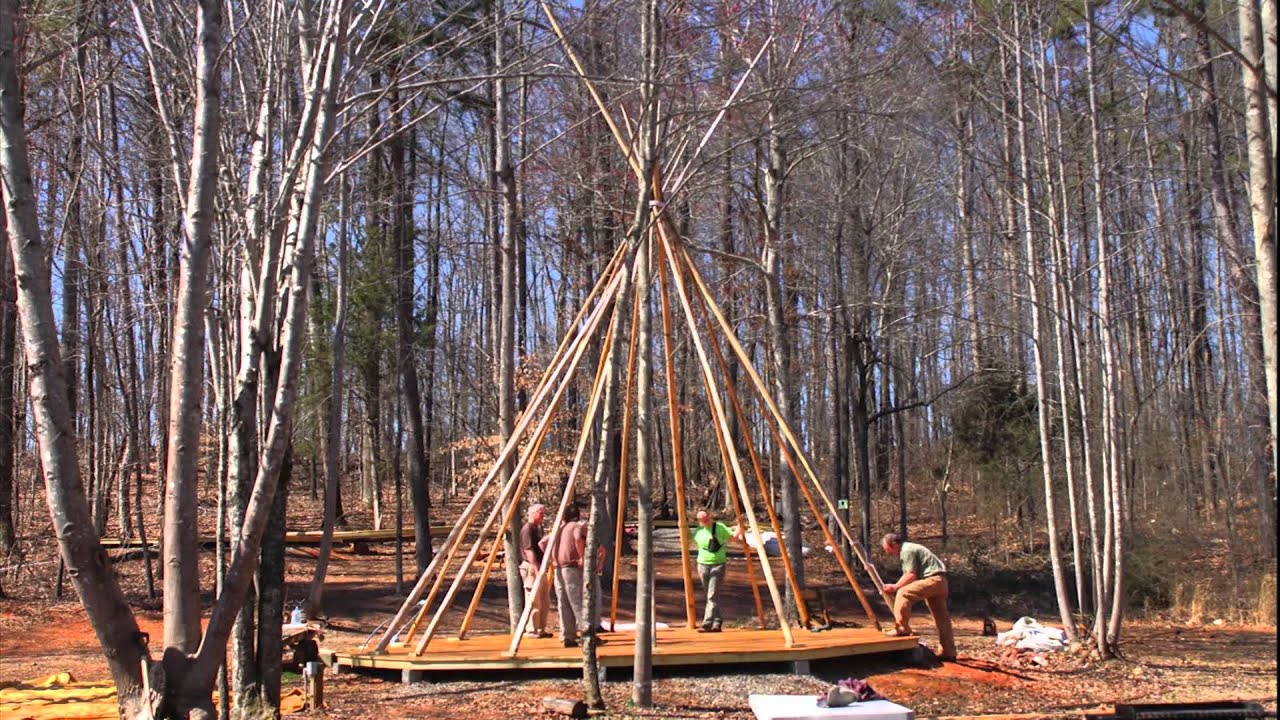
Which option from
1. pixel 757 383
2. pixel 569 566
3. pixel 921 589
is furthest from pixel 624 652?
pixel 921 589

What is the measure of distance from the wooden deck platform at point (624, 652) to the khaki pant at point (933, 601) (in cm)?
28

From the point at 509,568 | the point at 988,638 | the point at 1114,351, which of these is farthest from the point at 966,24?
the point at 509,568

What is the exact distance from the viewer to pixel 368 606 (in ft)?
50.3

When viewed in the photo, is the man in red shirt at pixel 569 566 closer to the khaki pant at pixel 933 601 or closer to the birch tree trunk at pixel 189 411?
the khaki pant at pixel 933 601

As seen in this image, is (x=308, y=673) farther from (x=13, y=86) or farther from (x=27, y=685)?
(x=13, y=86)

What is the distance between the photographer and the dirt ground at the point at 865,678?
8.45 meters

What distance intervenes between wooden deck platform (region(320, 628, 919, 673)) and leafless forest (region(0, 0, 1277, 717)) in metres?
1.42

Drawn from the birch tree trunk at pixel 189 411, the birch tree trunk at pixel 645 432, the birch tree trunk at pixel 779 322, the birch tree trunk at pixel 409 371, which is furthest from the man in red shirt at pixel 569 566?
the birch tree trunk at pixel 409 371

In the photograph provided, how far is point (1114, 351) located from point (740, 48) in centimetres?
475

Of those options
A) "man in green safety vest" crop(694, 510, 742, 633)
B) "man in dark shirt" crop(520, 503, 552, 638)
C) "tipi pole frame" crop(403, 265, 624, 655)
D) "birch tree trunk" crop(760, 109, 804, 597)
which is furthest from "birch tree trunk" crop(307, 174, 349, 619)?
"birch tree trunk" crop(760, 109, 804, 597)

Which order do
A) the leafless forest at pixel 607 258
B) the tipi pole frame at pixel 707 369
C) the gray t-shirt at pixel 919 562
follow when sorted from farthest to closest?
the gray t-shirt at pixel 919 562
the tipi pole frame at pixel 707 369
the leafless forest at pixel 607 258

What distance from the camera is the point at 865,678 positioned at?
944 centimetres

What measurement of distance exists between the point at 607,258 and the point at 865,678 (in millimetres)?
9641

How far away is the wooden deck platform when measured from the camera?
9.21 m
